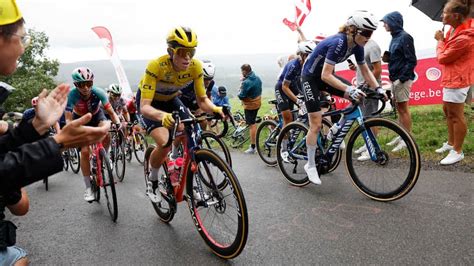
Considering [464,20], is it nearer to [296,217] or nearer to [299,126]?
[299,126]

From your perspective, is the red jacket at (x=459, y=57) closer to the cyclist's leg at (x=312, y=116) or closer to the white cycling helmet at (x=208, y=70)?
the cyclist's leg at (x=312, y=116)

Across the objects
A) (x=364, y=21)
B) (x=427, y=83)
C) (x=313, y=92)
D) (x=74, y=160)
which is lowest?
(x=74, y=160)

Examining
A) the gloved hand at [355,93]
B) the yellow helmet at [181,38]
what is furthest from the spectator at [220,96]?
the yellow helmet at [181,38]

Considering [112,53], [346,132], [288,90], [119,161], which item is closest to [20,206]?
[346,132]

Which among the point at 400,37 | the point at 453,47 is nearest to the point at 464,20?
the point at 453,47

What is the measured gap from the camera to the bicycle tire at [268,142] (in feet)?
22.4

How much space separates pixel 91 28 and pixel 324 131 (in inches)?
600

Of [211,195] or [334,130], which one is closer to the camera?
[211,195]

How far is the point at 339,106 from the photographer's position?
33.6 feet

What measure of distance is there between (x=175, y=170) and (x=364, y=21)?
2.89 meters

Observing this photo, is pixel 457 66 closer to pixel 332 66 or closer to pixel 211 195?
pixel 332 66

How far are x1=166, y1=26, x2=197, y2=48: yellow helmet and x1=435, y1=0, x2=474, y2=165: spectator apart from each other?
157 inches

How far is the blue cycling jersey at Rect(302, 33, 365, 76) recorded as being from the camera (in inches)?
170

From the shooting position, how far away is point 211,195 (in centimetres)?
338
